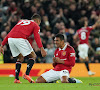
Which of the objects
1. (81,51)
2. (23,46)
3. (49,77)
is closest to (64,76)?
(49,77)

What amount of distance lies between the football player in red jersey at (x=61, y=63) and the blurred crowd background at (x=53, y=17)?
20.0 ft

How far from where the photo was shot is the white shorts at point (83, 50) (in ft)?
45.3

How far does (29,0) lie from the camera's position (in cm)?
1650

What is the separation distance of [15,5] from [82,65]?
16.3ft

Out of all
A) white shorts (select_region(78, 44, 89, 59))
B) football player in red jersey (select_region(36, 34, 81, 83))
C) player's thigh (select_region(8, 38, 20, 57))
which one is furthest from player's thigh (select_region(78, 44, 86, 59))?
player's thigh (select_region(8, 38, 20, 57))

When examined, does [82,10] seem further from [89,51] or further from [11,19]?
[11,19]

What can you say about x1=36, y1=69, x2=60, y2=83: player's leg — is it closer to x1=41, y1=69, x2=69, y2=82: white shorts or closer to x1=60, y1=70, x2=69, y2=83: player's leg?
x1=41, y1=69, x2=69, y2=82: white shorts

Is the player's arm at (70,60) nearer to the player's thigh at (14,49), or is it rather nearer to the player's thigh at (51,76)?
the player's thigh at (51,76)

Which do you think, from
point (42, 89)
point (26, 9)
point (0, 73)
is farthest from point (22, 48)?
point (26, 9)

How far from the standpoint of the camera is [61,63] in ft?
25.6

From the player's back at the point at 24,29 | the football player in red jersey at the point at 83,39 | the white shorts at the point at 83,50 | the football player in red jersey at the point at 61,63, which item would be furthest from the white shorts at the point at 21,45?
the white shorts at the point at 83,50

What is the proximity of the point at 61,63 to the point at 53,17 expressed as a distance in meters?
8.80

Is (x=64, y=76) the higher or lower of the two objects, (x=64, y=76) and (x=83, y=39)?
the higher

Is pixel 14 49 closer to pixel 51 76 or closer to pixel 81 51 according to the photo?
pixel 51 76
